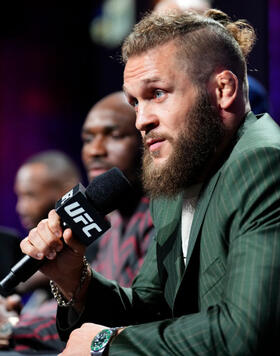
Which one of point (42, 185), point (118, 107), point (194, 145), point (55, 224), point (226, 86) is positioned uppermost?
point (226, 86)

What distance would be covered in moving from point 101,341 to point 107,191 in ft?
1.17

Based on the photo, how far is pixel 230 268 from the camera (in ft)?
3.96

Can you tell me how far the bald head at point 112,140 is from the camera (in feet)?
8.75

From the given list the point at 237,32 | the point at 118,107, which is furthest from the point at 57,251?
the point at 118,107

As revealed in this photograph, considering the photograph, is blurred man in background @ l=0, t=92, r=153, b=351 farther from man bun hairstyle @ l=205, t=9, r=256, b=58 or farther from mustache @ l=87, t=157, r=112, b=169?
man bun hairstyle @ l=205, t=9, r=256, b=58

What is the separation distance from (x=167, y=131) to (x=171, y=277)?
36cm

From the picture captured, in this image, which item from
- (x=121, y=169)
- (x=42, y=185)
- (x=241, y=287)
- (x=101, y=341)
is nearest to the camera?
(x=241, y=287)

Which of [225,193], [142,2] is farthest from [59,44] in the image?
[225,193]

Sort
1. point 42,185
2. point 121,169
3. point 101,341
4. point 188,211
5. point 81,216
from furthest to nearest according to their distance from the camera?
point 42,185 < point 121,169 < point 188,211 < point 81,216 < point 101,341

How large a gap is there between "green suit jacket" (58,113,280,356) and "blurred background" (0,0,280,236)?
3.17 meters

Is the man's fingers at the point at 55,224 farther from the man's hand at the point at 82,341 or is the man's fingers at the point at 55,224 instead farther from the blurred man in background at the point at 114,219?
the blurred man in background at the point at 114,219

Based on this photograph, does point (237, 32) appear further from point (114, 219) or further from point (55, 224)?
point (114, 219)

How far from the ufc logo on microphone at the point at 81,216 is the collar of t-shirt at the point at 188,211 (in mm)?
230

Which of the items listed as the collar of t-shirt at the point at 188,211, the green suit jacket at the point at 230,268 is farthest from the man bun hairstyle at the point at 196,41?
the collar of t-shirt at the point at 188,211
